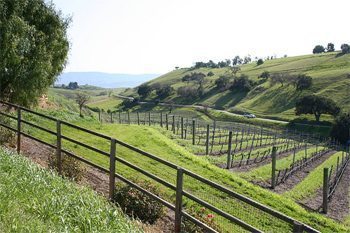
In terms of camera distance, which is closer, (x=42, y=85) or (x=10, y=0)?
(x=10, y=0)

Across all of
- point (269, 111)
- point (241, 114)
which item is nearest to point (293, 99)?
point (269, 111)

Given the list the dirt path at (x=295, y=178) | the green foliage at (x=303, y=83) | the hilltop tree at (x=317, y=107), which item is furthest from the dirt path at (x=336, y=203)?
the green foliage at (x=303, y=83)

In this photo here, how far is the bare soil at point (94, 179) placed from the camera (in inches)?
376

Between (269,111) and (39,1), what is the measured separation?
89236 millimetres

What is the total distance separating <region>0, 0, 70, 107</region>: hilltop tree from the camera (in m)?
17.6

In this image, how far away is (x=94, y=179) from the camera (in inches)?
484

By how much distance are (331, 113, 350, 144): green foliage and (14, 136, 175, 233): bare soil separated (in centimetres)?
6491

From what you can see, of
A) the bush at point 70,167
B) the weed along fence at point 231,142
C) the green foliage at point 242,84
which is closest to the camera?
the bush at point 70,167

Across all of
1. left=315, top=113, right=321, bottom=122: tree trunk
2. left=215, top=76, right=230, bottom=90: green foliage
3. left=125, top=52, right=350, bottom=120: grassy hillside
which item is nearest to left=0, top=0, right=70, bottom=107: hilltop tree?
left=315, top=113, right=321, bottom=122: tree trunk

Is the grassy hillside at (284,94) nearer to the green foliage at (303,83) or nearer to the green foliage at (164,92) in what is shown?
the green foliage at (303,83)

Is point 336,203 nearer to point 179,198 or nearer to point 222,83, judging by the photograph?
point 179,198

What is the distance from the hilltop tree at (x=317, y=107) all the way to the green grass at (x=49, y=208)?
8408 centimetres

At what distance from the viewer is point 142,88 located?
160 metres

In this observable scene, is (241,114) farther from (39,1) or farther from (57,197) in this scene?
(57,197)
